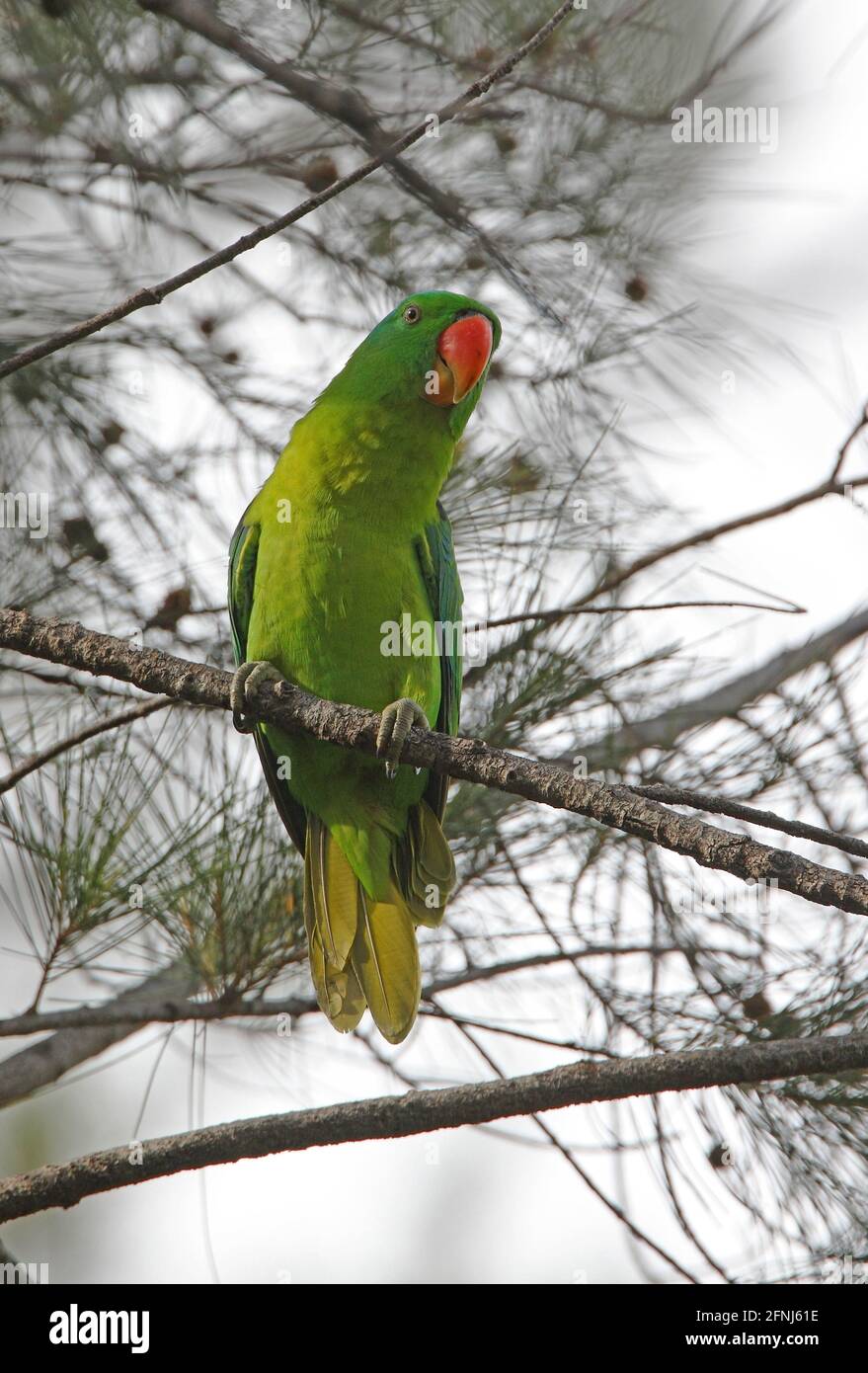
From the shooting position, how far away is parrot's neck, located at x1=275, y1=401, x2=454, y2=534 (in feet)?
8.45

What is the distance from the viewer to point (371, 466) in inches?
102

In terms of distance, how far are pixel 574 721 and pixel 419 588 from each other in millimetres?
432

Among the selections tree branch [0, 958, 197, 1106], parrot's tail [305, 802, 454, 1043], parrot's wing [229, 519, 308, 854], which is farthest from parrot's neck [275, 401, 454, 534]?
tree branch [0, 958, 197, 1106]

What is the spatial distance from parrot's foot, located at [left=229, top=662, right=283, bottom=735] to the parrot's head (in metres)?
0.66

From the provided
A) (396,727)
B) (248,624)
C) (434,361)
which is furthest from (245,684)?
(434,361)

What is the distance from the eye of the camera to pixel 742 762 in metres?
2.67

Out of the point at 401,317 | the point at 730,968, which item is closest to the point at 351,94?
the point at 401,317

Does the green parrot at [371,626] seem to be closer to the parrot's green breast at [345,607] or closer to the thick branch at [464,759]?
the parrot's green breast at [345,607]

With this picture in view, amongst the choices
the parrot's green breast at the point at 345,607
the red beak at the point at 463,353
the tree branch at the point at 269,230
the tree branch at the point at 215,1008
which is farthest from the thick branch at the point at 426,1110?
the red beak at the point at 463,353

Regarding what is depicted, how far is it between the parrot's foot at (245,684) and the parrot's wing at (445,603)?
1.22 ft

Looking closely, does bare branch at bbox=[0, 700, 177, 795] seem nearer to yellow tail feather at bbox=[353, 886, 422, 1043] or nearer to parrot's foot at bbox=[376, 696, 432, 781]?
parrot's foot at bbox=[376, 696, 432, 781]

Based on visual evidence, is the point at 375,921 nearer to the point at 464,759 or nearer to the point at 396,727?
the point at 396,727

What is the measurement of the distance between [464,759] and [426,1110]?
45cm
